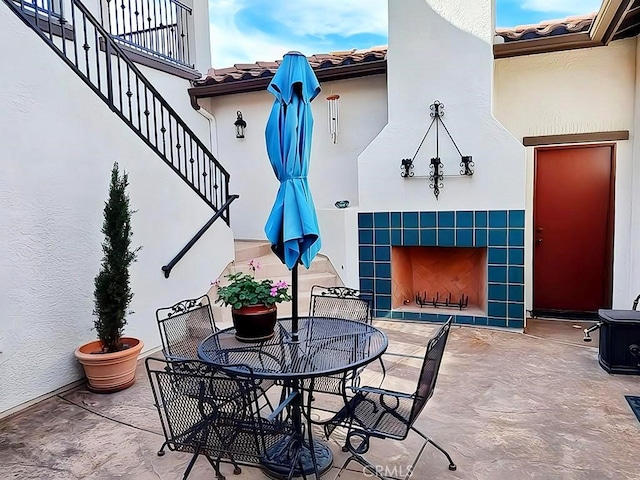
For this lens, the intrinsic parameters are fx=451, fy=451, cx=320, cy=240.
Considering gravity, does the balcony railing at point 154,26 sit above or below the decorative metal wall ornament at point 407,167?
above

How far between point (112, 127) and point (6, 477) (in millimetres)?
2818

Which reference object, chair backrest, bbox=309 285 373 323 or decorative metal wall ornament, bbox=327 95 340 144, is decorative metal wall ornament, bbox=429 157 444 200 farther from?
chair backrest, bbox=309 285 373 323

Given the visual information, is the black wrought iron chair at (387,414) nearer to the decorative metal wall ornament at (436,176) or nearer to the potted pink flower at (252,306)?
the potted pink flower at (252,306)

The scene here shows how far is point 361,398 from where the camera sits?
8.57 feet

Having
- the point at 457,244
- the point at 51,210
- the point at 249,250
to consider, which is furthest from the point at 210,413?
the point at 249,250

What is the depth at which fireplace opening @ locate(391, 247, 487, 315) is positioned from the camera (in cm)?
565

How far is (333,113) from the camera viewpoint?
247 inches

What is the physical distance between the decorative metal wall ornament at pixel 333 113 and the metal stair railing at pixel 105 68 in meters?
1.74

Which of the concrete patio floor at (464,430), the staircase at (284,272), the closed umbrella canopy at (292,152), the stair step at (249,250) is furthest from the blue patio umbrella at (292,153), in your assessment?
the stair step at (249,250)

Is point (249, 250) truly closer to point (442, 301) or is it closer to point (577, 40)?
point (442, 301)

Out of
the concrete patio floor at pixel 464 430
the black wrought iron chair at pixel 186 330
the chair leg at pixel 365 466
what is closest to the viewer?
the chair leg at pixel 365 466

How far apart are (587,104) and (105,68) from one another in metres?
5.70

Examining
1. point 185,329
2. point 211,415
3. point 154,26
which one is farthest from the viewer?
point 154,26

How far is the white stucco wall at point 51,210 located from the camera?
3.23 meters
